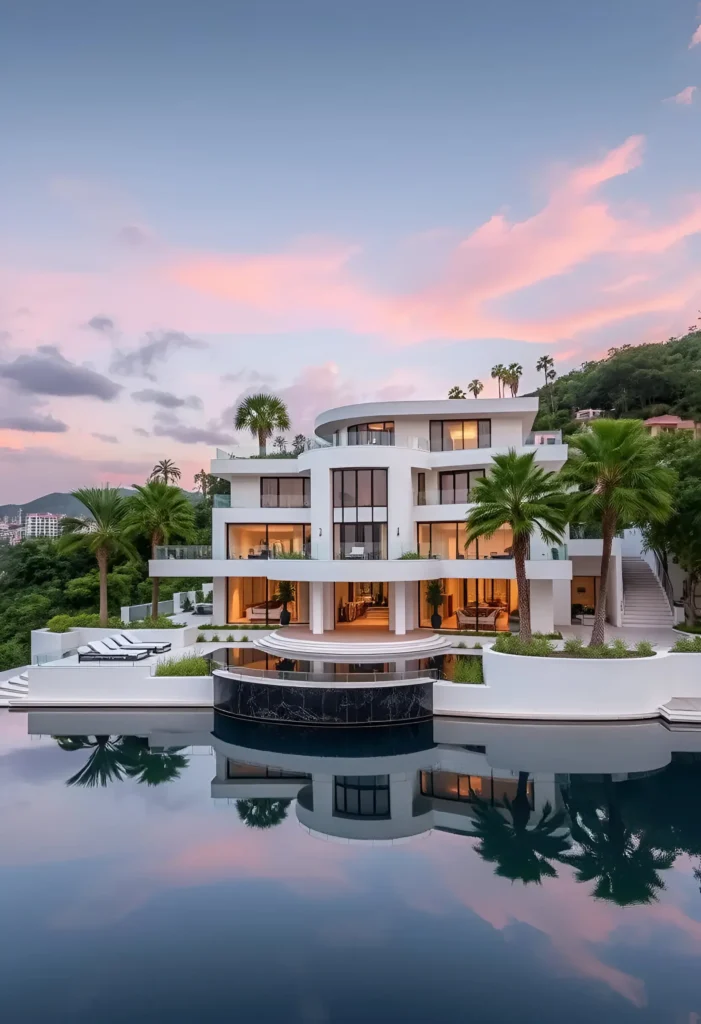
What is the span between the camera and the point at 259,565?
89.7 ft

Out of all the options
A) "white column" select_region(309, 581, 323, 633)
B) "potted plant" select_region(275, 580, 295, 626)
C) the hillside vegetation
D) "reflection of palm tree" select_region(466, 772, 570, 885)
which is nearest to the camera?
"reflection of palm tree" select_region(466, 772, 570, 885)

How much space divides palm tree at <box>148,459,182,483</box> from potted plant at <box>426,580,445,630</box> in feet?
152

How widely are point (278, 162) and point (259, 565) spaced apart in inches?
793

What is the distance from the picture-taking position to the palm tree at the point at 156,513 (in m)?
28.6

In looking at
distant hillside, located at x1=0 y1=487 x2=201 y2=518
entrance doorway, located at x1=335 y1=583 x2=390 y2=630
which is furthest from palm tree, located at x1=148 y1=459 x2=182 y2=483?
entrance doorway, located at x1=335 y1=583 x2=390 y2=630

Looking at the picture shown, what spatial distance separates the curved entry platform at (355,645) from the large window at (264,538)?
236 inches

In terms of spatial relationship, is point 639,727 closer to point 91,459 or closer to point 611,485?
point 611,485

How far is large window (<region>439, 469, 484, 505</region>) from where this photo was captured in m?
27.6

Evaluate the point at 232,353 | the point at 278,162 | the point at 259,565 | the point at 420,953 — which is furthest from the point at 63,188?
the point at 420,953

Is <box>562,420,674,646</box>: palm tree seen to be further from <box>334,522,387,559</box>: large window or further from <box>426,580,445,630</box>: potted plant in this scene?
<box>334,522,387,559</box>: large window

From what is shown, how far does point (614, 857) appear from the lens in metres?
11.3

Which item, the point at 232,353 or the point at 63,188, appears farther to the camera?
the point at 232,353

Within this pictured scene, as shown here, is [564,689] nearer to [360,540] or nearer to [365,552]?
[365,552]

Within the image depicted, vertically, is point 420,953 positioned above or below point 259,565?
below
